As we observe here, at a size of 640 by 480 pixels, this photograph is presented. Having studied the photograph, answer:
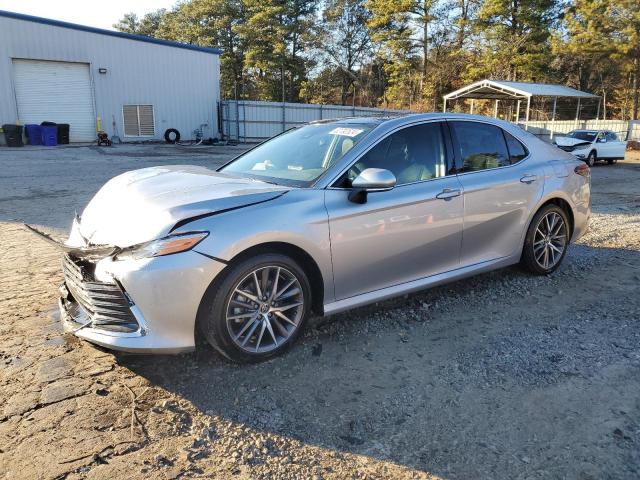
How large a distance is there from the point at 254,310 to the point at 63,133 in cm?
2457

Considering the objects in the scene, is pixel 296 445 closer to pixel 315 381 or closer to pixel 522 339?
pixel 315 381

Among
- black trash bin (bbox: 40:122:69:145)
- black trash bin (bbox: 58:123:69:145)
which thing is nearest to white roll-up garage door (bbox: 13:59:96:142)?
black trash bin (bbox: 40:122:69:145)

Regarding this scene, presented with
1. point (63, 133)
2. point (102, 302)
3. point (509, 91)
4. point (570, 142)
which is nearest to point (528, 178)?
point (102, 302)

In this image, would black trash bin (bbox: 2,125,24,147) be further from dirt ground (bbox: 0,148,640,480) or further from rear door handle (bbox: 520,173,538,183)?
rear door handle (bbox: 520,173,538,183)

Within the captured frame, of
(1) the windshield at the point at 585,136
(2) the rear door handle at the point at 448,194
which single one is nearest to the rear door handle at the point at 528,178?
(2) the rear door handle at the point at 448,194

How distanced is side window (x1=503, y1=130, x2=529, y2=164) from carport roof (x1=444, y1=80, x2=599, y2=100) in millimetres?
23630

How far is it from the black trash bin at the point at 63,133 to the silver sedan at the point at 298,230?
75.2 ft

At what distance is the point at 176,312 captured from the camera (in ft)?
9.48

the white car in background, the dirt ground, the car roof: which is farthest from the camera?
the white car in background

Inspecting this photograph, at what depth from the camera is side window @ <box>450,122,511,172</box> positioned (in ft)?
14.3

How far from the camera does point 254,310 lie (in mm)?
3223

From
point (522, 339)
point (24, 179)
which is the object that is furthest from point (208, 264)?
point (24, 179)

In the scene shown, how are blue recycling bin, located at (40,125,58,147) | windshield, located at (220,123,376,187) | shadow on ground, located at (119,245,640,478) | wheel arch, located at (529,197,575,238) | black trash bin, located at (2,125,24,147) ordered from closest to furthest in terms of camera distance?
shadow on ground, located at (119,245,640,478) → windshield, located at (220,123,376,187) → wheel arch, located at (529,197,575,238) → black trash bin, located at (2,125,24,147) → blue recycling bin, located at (40,125,58,147)

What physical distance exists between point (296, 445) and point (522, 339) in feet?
6.75
